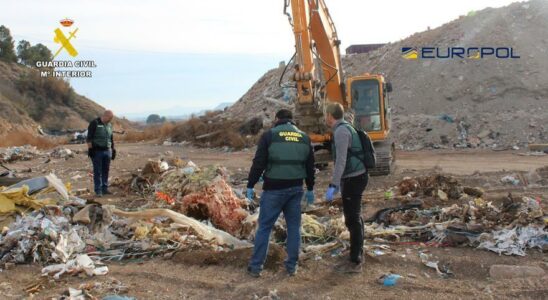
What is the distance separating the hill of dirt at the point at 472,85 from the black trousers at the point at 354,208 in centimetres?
1333

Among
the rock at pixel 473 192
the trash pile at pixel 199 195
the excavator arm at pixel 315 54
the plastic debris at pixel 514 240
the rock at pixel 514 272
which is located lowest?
the rock at pixel 514 272

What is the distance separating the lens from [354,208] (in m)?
5.79

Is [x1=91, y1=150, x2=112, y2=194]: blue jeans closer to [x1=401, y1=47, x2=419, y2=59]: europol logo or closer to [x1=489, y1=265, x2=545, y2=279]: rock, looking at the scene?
[x1=489, y1=265, x2=545, y2=279]: rock

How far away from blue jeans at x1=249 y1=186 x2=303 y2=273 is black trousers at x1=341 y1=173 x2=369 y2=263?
1.60ft

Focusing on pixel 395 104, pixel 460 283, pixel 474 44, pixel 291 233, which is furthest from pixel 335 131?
pixel 474 44

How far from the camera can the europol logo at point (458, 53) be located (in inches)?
1006

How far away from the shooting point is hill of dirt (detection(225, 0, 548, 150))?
20.8m

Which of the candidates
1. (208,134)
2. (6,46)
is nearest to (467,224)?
(208,134)

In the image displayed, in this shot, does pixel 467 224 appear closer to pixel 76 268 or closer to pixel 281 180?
pixel 281 180

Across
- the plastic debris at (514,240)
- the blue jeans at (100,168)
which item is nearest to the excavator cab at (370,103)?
the blue jeans at (100,168)

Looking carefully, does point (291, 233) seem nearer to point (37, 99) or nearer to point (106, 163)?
point (106, 163)

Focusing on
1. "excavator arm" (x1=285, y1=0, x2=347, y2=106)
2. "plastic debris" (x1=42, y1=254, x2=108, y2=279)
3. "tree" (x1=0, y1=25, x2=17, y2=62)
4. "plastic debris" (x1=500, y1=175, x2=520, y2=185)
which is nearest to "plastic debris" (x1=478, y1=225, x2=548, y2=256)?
"plastic debris" (x1=42, y1=254, x2=108, y2=279)

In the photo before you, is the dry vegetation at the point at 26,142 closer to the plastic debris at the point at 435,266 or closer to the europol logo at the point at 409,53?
the europol logo at the point at 409,53

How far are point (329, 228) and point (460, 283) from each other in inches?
78.4
